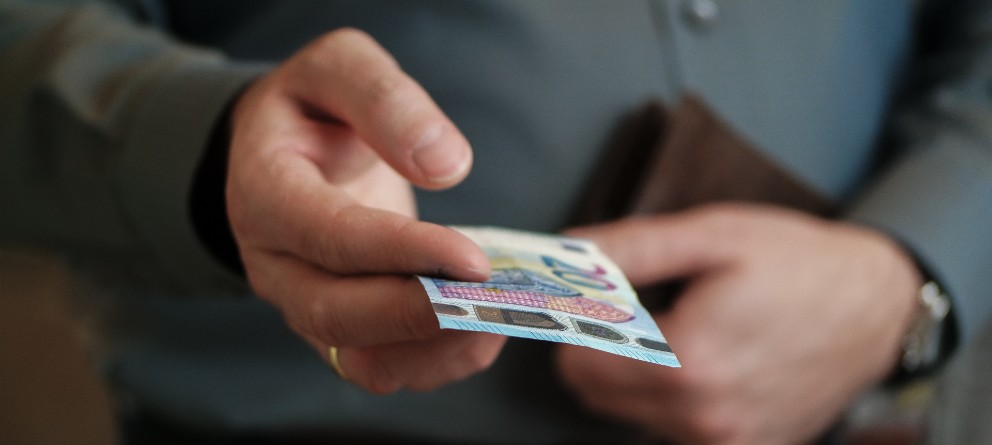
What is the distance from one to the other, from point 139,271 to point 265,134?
25 centimetres

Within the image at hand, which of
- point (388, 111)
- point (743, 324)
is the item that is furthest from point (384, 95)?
point (743, 324)

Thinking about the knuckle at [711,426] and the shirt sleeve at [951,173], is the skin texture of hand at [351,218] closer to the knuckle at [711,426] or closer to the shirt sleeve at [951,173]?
the knuckle at [711,426]

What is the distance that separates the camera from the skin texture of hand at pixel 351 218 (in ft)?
1.26

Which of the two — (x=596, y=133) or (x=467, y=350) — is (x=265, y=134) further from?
(x=596, y=133)

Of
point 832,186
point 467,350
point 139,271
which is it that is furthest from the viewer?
point 832,186

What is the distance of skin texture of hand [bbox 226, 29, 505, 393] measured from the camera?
0.38 metres

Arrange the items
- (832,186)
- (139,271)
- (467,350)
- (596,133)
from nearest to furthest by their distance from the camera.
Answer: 1. (467,350)
2. (139,271)
3. (596,133)
4. (832,186)

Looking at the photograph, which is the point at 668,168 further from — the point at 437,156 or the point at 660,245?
the point at 437,156

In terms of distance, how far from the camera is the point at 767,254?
711 millimetres

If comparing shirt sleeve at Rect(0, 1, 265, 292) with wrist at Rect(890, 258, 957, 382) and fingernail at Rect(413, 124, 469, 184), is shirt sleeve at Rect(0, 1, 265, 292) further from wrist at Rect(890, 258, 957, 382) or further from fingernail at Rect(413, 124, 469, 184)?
wrist at Rect(890, 258, 957, 382)

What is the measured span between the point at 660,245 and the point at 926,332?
34 centimetres

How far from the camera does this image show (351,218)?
40 centimetres

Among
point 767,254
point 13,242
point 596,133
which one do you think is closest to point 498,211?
point 596,133

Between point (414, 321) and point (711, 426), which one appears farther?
point (711, 426)
